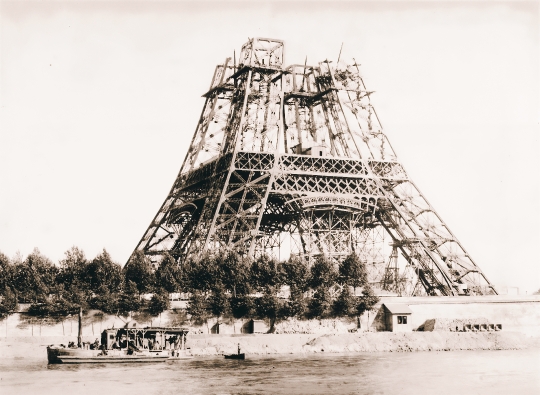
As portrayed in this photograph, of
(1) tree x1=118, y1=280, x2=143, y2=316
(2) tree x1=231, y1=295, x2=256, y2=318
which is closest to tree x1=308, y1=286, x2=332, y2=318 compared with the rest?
(2) tree x1=231, y1=295, x2=256, y2=318

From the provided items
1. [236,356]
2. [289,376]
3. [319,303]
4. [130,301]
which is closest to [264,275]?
[319,303]

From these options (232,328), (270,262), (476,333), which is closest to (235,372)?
(232,328)

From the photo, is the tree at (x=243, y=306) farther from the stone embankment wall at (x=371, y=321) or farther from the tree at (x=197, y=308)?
the tree at (x=197, y=308)

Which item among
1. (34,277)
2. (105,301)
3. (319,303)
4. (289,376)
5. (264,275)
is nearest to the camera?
(289,376)

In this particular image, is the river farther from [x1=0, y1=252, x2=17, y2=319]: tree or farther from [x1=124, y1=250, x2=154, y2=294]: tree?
[x1=124, y1=250, x2=154, y2=294]: tree

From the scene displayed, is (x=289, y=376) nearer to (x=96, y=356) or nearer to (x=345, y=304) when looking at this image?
(x=96, y=356)

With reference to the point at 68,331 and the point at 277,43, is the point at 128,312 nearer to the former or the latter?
the point at 68,331
